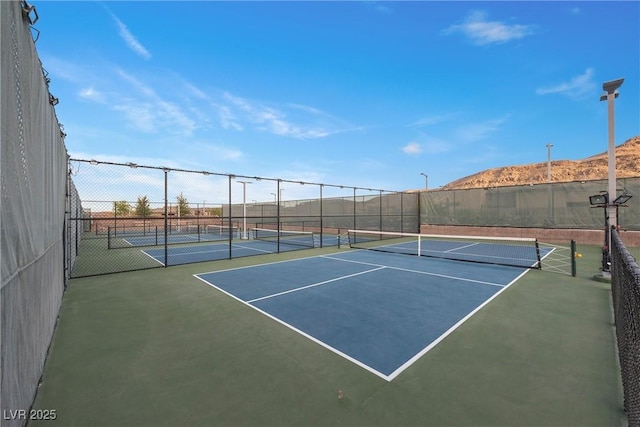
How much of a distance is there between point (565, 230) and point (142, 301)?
19.7 m

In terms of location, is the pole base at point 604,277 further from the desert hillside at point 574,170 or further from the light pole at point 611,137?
the desert hillside at point 574,170

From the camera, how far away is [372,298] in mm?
5727

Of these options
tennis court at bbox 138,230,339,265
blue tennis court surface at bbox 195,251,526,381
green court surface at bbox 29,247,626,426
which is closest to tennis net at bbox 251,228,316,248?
tennis court at bbox 138,230,339,265

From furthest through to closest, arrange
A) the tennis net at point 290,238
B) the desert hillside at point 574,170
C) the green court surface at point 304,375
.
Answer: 1. the desert hillside at point 574,170
2. the tennis net at point 290,238
3. the green court surface at point 304,375

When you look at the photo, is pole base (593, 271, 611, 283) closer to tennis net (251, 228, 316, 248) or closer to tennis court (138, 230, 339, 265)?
tennis court (138, 230, 339, 265)

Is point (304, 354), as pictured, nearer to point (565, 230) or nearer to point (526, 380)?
point (526, 380)

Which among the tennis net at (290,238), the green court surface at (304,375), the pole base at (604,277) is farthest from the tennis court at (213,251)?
the pole base at (604,277)

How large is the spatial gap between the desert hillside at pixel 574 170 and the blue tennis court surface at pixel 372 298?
144ft

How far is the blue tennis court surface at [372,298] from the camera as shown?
3.80 metres

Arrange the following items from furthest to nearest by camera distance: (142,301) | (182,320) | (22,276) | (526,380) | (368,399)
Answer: (142,301) < (182,320) < (526,380) < (368,399) < (22,276)

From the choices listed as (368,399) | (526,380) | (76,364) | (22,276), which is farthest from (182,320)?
(526,380)

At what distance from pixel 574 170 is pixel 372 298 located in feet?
210

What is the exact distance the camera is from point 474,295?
19.6 ft

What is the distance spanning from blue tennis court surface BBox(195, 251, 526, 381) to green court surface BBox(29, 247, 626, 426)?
25 cm
